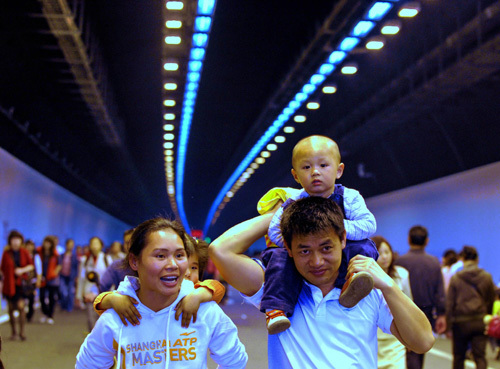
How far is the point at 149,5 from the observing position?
46.1ft

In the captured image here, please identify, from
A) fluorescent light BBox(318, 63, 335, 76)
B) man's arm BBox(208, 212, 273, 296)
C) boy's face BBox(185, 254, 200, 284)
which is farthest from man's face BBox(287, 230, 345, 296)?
fluorescent light BBox(318, 63, 335, 76)

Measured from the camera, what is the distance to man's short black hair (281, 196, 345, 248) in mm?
3357

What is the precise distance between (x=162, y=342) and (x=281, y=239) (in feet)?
2.57

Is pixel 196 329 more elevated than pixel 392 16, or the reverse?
pixel 392 16

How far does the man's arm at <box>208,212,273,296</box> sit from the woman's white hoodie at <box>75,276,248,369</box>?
309mm

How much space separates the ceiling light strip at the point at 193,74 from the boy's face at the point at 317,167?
2.59ft

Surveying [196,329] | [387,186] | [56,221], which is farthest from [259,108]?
[196,329]

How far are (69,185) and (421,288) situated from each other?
29.1 m

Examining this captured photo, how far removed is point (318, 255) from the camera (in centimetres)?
336

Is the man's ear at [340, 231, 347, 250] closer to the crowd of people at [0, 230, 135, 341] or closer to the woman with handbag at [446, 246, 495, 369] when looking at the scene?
the crowd of people at [0, 230, 135, 341]

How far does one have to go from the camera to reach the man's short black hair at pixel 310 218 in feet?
11.0

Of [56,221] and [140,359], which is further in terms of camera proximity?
[56,221]

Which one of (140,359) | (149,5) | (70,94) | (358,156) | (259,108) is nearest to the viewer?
(140,359)

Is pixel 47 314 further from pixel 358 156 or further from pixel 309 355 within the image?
pixel 309 355
